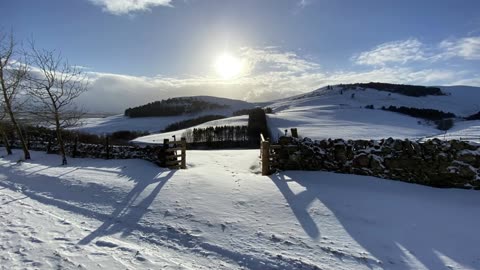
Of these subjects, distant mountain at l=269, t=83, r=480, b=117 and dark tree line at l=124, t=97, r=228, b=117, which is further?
distant mountain at l=269, t=83, r=480, b=117

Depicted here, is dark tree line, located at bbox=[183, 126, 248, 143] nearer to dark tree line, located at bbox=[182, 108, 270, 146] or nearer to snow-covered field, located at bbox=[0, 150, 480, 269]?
dark tree line, located at bbox=[182, 108, 270, 146]

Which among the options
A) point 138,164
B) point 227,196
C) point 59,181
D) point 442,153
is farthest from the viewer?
point 138,164

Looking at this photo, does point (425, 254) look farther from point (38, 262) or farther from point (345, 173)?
point (38, 262)

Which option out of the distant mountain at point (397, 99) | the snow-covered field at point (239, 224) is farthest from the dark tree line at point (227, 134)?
the distant mountain at point (397, 99)

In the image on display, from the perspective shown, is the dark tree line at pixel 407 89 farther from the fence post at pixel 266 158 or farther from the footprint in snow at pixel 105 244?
the footprint in snow at pixel 105 244

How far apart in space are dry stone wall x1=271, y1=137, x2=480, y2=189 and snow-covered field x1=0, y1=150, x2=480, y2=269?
394 millimetres

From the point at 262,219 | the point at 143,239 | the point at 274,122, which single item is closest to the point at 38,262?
the point at 143,239

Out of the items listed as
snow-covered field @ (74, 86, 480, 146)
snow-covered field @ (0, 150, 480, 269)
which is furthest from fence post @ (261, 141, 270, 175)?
snow-covered field @ (74, 86, 480, 146)

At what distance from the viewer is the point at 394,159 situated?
8867 millimetres

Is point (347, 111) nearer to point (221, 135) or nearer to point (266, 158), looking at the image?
point (221, 135)

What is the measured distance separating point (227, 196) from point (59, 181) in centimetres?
581

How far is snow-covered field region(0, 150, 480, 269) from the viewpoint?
15.5 feet

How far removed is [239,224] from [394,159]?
5389 mm

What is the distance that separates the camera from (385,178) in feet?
29.4
